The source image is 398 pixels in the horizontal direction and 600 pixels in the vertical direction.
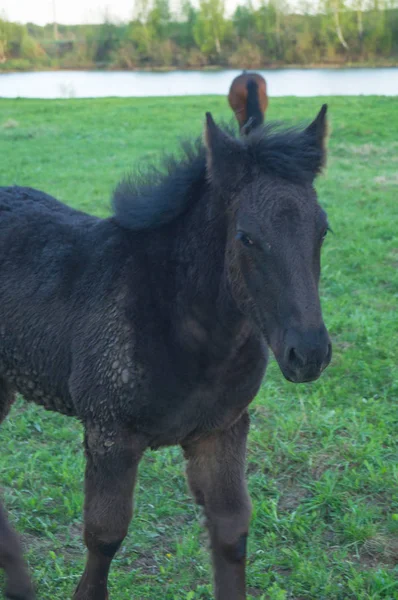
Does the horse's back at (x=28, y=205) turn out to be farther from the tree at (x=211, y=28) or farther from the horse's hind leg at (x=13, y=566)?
the tree at (x=211, y=28)

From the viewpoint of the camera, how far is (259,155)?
94.3 inches

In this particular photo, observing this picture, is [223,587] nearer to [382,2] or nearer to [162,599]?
[162,599]

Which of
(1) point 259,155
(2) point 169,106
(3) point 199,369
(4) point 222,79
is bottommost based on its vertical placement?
(3) point 199,369

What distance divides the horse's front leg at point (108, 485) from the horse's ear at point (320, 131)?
51.2 inches

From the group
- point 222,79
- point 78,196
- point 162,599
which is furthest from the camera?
point 222,79

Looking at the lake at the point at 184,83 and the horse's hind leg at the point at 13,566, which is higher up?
the lake at the point at 184,83

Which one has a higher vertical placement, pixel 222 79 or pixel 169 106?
pixel 222 79

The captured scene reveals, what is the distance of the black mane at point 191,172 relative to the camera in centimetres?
237

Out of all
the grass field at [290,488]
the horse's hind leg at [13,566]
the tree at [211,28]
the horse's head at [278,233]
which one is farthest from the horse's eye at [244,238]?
the tree at [211,28]

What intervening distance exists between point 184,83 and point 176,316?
3137 centimetres

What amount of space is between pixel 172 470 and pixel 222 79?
99.8ft

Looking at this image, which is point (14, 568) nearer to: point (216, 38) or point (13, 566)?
point (13, 566)

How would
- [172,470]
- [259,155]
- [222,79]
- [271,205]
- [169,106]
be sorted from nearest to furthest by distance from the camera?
[271,205]
[259,155]
[172,470]
[169,106]
[222,79]

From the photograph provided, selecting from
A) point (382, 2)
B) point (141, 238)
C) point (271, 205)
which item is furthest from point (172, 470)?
point (382, 2)
